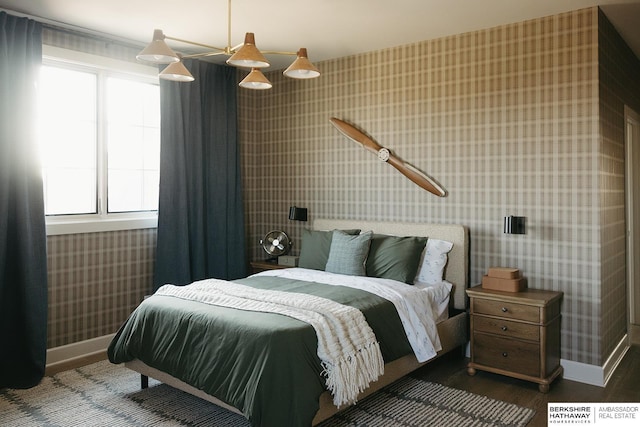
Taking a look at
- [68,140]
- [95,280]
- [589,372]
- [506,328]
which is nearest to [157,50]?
[68,140]

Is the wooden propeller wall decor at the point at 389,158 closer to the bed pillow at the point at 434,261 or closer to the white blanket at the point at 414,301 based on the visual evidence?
the bed pillow at the point at 434,261

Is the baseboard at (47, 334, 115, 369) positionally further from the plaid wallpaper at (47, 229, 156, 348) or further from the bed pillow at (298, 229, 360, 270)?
the bed pillow at (298, 229, 360, 270)

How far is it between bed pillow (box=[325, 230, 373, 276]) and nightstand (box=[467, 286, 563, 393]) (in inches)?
34.0

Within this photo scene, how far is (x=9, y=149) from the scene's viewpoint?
369 cm

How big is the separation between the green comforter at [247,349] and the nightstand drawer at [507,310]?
0.68 m

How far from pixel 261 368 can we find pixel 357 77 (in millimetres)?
3134

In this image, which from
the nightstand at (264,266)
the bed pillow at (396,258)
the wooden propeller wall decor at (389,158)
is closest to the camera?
the bed pillow at (396,258)

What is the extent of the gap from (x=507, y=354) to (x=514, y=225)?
35.9 inches

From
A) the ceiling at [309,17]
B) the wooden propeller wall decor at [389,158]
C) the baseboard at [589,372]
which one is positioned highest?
the ceiling at [309,17]

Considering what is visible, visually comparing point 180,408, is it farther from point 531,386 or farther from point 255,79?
point 531,386

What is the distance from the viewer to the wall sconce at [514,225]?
3777 mm

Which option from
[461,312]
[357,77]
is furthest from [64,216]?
[461,312]

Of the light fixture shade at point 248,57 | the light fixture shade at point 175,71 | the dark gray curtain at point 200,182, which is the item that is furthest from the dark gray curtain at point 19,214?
the light fixture shade at point 248,57

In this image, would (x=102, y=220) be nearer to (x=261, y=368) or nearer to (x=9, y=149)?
(x=9, y=149)
